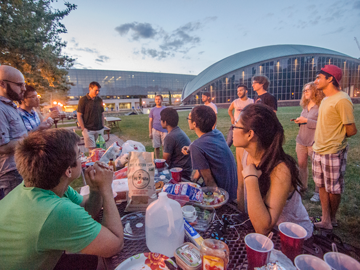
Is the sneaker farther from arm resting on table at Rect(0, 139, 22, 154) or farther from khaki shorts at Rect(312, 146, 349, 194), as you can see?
arm resting on table at Rect(0, 139, 22, 154)

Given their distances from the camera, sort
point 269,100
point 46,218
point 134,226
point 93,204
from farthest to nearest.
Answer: point 269,100 → point 93,204 → point 134,226 → point 46,218

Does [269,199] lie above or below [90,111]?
below

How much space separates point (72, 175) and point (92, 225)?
398 millimetres

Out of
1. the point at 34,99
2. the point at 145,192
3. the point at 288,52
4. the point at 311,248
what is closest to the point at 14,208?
the point at 145,192

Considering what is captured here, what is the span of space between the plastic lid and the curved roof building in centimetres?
4415

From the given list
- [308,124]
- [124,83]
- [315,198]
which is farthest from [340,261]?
[124,83]

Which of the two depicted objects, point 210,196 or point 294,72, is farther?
point 294,72

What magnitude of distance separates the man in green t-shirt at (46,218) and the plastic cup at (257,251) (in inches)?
28.2

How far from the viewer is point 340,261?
2.73ft

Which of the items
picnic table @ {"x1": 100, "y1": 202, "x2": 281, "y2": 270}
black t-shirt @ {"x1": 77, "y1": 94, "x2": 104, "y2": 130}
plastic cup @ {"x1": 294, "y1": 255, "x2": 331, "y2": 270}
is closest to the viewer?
plastic cup @ {"x1": 294, "y1": 255, "x2": 331, "y2": 270}

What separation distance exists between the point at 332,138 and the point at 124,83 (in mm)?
75848

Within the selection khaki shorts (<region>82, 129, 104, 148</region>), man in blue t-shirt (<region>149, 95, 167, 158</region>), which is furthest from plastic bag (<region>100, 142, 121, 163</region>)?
man in blue t-shirt (<region>149, 95, 167, 158</region>)

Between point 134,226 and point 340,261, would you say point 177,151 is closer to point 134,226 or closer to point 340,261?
point 134,226

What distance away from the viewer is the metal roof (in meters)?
40.6
